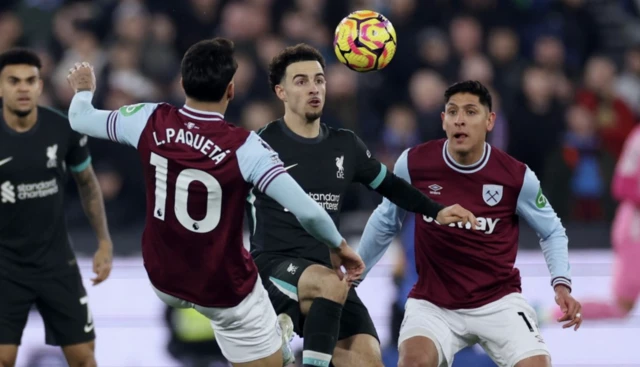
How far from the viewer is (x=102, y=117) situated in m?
5.96

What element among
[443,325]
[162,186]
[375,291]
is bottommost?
[375,291]

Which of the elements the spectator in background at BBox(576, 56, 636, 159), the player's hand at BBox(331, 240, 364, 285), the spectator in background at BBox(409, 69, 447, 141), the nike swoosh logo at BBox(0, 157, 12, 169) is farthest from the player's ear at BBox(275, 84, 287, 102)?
the spectator in background at BBox(576, 56, 636, 159)

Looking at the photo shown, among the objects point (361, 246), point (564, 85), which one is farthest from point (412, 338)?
point (564, 85)

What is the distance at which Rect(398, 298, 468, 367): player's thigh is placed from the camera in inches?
258

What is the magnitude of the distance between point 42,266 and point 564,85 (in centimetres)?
605

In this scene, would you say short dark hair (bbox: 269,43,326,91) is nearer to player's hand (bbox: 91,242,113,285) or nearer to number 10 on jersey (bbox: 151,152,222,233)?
number 10 on jersey (bbox: 151,152,222,233)

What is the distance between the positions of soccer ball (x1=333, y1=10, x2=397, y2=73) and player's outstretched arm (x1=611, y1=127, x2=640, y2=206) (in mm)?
3924

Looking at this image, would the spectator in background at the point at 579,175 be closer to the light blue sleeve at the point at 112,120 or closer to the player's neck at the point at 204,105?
the player's neck at the point at 204,105

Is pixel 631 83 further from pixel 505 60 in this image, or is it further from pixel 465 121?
pixel 465 121

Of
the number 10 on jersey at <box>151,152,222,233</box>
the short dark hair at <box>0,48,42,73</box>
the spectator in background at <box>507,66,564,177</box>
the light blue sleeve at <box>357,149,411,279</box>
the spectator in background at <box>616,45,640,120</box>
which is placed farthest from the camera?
the spectator in background at <box>616,45,640,120</box>

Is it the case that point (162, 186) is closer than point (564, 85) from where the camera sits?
Yes

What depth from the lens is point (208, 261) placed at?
5.90 metres

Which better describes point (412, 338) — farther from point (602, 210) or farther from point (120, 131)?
point (602, 210)

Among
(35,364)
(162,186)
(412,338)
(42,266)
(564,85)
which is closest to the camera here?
(162,186)
